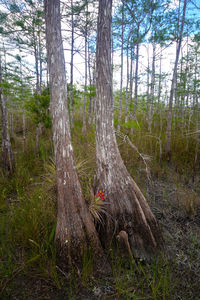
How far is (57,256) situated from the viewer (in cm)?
210

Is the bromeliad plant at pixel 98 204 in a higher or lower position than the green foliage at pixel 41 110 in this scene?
lower

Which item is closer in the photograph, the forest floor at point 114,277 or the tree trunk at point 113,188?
the forest floor at point 114,277

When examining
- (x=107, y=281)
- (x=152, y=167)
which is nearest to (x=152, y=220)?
(x=107, y=281)

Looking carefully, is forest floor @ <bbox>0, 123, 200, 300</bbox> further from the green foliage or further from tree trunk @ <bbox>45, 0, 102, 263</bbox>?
the green foliage

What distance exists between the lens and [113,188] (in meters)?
2.49

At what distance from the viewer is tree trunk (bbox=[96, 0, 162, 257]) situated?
2.44 meters

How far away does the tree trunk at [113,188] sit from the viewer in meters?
2.44

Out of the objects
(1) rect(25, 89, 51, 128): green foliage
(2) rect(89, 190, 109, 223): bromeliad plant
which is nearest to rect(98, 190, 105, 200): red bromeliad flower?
(2) rect(89, 190, 109, 223): bromeliad plant

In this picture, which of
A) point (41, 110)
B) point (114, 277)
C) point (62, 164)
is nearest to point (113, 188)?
point (62, 164)

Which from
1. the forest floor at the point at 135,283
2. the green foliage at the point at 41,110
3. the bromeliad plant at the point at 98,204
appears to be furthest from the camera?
the green foliage at the point at 41,110

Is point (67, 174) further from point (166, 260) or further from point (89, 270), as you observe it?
point (166, 260)

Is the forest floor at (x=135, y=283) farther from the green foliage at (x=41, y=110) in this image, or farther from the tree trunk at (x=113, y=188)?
the green foliage at (x=41, y=110)

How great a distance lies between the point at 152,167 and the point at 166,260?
126 inches

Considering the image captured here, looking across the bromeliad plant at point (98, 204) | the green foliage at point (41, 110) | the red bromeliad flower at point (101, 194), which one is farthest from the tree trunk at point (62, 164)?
the green foliage at point (41, 110)
